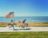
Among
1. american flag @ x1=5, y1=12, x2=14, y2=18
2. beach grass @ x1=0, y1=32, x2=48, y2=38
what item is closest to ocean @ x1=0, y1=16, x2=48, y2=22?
american flag @ x1=5, y1=12, x2=14, y2=18

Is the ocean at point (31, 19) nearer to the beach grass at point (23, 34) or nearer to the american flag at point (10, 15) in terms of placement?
the american flag at point (10, 15)

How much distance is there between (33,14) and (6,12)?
0.34 meters

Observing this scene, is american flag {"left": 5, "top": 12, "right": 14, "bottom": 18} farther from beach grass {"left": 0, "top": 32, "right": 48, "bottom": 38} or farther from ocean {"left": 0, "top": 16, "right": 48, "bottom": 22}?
beach grass {"left": 0, "top": 32, "right": 48, "bottom": 38}

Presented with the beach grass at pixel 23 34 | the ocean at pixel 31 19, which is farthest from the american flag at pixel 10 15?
the beach grass at pixel 23 34

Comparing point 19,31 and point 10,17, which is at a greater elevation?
point 10,17

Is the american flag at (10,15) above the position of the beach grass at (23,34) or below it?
above

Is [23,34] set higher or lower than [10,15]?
lower

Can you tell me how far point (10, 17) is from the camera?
1.32 metres

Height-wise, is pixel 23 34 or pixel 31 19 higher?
pixel 31 19

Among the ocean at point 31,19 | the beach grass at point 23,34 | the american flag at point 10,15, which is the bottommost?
the beach grass at point 23,34

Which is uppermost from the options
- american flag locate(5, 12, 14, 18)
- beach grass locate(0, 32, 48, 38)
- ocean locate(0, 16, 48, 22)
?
american flag locate(5, 12, 14, 18)

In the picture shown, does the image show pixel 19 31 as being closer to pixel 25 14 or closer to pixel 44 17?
pixel 25 14

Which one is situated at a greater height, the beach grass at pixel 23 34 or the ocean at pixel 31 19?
the ocean at pixel 31 19

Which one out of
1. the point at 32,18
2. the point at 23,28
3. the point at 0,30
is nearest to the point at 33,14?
the point at 32,18
